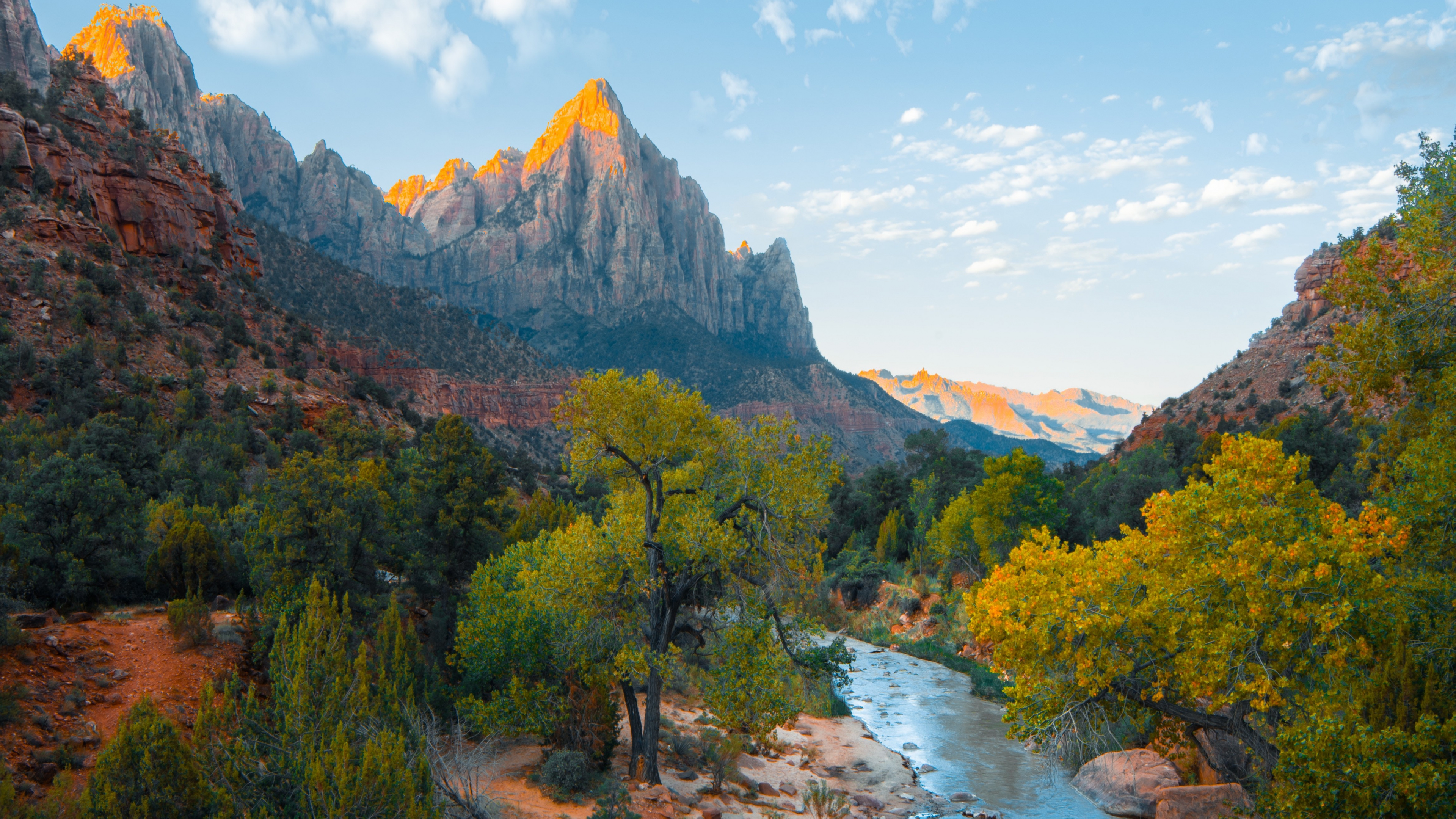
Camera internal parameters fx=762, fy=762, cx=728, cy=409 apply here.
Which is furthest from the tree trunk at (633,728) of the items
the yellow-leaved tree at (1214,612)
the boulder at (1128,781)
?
the boulder at (1128,781)

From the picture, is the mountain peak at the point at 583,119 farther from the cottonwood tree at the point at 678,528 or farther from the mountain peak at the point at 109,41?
the cottonwood tree at the point at 678,528

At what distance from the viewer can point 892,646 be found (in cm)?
3847

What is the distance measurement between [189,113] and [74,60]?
8389 cm

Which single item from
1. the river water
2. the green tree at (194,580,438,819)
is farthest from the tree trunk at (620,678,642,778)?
the river water

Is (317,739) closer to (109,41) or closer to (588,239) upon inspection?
(109,41)

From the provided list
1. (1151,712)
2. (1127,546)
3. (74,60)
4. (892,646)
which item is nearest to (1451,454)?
(1127,546)

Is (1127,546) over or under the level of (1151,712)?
over

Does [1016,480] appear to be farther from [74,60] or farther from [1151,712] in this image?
[74,60]

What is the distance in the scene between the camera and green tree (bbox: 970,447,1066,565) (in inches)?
1708

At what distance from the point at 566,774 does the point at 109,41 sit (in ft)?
443

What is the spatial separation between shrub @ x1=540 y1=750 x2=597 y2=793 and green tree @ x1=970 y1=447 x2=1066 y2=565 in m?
32.5

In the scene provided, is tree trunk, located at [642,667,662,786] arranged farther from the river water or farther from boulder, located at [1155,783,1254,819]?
boulder, located at [1155,783,1254,819]

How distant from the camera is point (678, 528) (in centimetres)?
1414

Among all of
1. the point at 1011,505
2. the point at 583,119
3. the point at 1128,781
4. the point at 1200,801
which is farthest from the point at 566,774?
the point at 583,119
